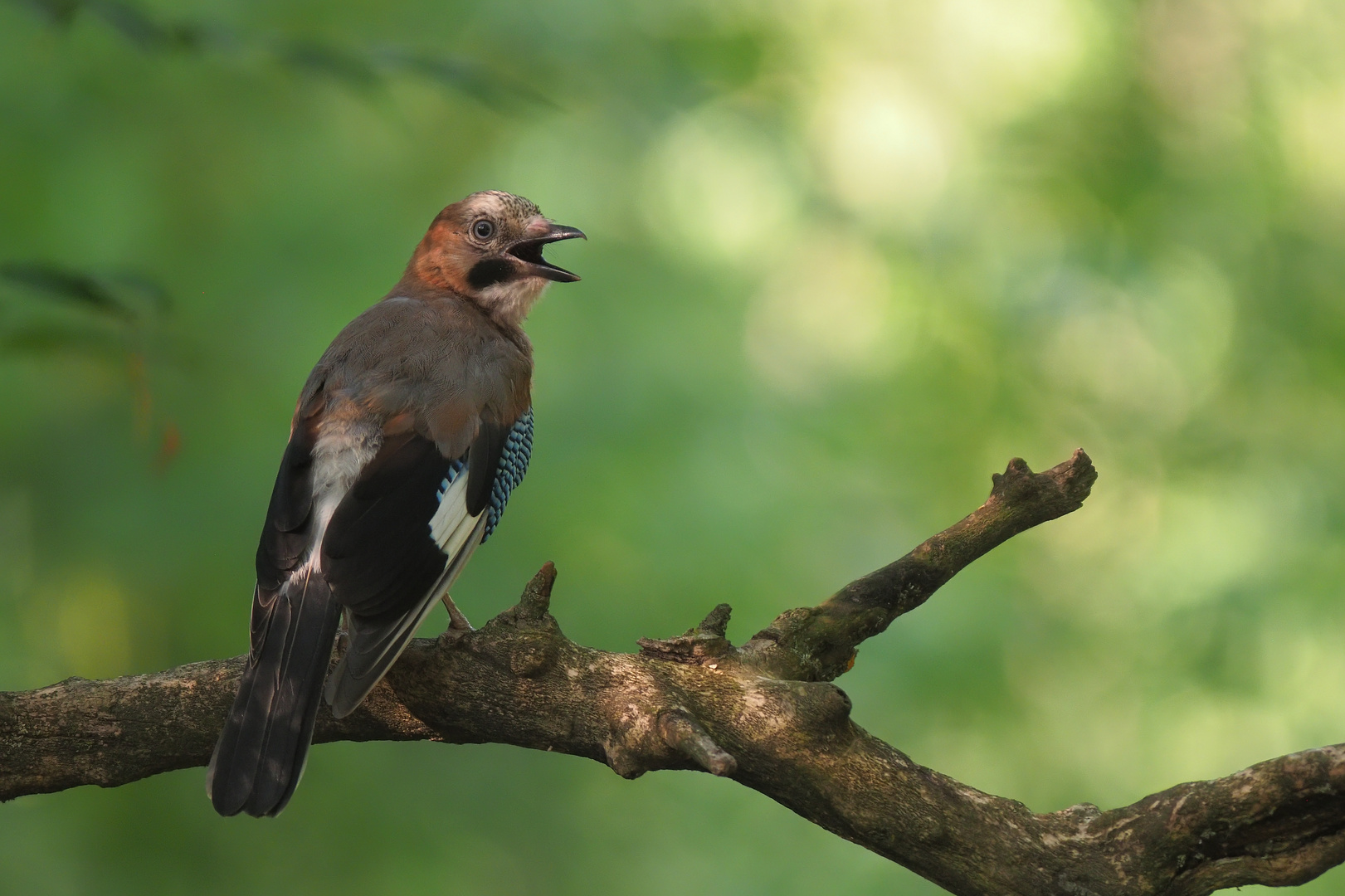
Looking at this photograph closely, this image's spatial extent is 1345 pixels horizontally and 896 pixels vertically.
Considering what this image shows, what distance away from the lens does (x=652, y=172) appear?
7.42 metres

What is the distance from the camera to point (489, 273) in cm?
431

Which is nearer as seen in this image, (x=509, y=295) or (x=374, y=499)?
(x=374, y=499)

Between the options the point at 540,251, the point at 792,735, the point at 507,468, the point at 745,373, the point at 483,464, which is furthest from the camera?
the point at 745,373

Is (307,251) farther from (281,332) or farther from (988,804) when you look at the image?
(988,804)

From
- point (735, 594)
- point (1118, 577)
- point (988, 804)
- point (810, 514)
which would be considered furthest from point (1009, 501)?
point (1118, 577)

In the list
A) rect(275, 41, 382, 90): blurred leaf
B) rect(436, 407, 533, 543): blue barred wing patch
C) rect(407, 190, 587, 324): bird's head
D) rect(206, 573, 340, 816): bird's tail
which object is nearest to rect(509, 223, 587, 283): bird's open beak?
rect(407, 190, 587, 324): bird's head

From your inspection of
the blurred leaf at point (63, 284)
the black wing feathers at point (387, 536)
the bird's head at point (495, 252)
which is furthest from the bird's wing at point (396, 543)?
the bird's head at point (495, 252)

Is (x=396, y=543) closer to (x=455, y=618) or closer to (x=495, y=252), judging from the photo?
(x=455, y=618)

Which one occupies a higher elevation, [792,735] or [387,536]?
[387,536]

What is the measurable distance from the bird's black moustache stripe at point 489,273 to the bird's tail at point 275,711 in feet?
5.44

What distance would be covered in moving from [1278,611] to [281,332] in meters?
5.31

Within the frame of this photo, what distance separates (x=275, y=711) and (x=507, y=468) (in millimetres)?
1145

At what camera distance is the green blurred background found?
6.79m

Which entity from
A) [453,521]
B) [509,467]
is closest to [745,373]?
[509,467]
